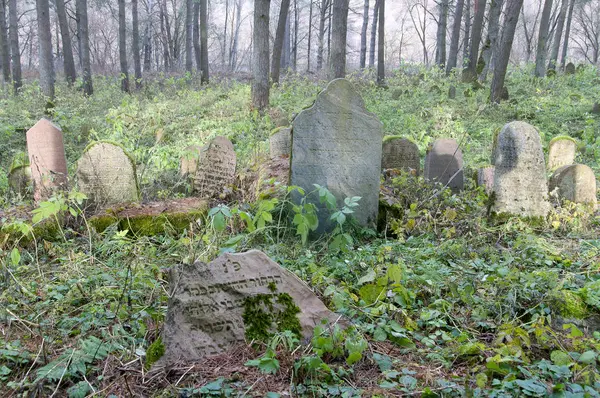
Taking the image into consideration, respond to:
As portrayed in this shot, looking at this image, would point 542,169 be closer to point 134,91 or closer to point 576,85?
point 576,85

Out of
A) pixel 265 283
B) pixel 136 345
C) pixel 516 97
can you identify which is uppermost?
pixel 516 97

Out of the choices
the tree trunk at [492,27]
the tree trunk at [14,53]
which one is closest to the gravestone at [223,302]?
the tree trunk at [492,27]

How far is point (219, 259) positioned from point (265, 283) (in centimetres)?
33

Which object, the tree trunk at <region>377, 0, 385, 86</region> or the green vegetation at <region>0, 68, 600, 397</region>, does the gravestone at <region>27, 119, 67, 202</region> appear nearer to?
the green vegetation at <region>0, 68, 600, 397</region>

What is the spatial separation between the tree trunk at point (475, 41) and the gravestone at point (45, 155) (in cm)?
1634

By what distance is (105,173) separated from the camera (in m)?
6.41

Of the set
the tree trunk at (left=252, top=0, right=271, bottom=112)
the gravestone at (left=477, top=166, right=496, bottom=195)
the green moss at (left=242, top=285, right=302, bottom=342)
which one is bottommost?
the green moss at (left=242, top=285, right=302, bottom=342)

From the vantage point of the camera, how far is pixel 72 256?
14.8 ft

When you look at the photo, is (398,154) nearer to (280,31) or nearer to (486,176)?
(486,176)

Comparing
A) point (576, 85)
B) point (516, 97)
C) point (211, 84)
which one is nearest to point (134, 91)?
point (211, 84)

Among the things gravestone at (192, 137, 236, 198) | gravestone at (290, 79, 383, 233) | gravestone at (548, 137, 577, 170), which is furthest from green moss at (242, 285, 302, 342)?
gravestone at (548, 137, 577, 170)

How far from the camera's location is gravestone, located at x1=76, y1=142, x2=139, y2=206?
634 cm

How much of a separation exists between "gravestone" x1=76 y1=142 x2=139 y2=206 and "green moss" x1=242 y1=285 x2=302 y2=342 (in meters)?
3.98

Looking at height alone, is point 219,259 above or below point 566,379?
above
